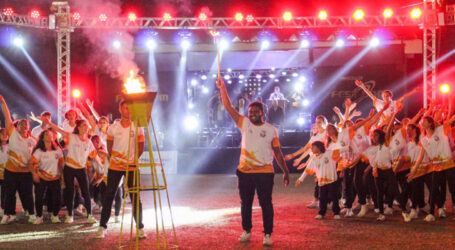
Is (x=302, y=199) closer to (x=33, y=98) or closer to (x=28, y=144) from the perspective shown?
(x=28, y=144)

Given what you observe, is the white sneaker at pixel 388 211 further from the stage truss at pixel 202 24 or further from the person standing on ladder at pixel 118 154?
the stage truss at pixel 202 24

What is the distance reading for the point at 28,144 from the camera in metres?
9.99

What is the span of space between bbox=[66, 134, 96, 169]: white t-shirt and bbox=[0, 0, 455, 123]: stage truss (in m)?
8.63

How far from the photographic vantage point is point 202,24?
18.6 meters

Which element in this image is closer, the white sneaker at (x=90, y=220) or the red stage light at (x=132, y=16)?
the white sneaker at (x=90, y=220)

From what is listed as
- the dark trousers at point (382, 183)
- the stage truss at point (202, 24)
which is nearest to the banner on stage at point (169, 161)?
the stage truss at point (202, 24)

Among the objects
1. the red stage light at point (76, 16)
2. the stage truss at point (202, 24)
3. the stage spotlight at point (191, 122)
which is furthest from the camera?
the stage spotlight at point (191, 122)

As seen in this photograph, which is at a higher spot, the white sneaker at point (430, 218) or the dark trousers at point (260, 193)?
the dark trousers at point (260, 193)

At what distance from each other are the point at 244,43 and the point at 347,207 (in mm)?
15259

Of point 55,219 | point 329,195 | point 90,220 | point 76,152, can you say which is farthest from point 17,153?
point 329,195

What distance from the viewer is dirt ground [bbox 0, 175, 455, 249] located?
24.8 ft

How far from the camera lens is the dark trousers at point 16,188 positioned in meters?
9.80

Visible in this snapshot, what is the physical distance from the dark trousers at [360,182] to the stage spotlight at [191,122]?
14066mm

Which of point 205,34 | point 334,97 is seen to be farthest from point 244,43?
point 334,97
